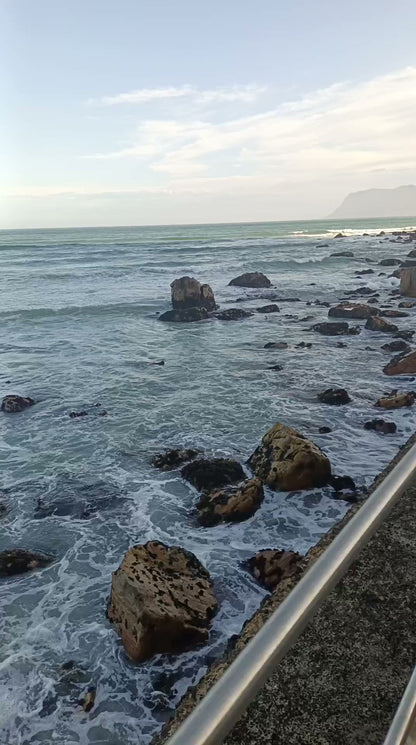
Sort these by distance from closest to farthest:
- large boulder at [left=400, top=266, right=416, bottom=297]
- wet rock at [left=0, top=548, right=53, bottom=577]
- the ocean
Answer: the ocean < wet rock at [left=0, top=548, right=53, bottom=577] < large boulder at [left=400, top=266, right=416, bottom=297]

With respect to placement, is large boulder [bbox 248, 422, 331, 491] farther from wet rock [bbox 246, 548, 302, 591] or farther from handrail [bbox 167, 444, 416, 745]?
handrail [bbox 167, 444, 416, 745]

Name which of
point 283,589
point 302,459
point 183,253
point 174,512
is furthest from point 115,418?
point 183,253

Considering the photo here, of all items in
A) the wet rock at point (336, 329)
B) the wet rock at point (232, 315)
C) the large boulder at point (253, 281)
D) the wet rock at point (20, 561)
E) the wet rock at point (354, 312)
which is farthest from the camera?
the large boulder at point (253, 281)

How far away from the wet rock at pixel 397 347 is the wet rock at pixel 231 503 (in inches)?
373

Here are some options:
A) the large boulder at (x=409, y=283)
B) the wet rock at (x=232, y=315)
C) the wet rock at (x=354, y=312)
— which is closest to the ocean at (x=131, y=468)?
the wet rock at (x=232, y=315)

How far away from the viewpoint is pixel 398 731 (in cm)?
193

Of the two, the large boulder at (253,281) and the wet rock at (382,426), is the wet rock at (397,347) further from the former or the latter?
the large boulder at (253,281)

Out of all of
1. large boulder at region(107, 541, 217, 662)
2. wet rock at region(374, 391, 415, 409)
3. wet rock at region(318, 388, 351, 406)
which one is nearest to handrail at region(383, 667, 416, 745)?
large boulder at region(107, 541, 217, 662)

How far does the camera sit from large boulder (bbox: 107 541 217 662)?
14.8 ft

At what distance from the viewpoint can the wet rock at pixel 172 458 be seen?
27.2ft

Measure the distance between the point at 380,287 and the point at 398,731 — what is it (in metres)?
29.1

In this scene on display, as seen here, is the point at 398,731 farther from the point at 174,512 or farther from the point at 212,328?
the point at 212,328

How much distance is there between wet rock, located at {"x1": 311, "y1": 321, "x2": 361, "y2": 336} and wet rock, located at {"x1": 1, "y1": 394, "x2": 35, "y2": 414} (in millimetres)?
10836

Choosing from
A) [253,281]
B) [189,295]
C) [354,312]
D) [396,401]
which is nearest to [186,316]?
[189,295]
